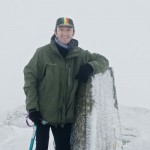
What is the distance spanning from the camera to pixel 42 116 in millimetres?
5473

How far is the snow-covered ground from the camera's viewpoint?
8.19 meters

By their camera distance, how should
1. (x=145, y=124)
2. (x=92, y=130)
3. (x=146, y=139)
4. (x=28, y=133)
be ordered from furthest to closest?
(x=145, y=124) < (x=28, y=133) < (x=146, y=139) < (x=92, y=130)

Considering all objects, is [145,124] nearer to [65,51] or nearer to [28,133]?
[28,133]

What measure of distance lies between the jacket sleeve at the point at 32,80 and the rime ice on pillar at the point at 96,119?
677 mm

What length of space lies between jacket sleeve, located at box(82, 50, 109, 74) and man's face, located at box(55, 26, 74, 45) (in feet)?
1.30

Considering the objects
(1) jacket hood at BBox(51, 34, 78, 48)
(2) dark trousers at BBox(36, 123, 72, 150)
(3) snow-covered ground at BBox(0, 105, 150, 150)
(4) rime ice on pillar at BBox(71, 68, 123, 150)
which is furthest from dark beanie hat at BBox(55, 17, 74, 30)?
(3) snow-covered ground at BBox(0, 105, 150, 150)

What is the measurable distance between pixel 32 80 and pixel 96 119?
41.9 inches

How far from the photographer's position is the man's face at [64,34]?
18.1ft

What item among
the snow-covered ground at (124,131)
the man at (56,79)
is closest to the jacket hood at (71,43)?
the man at (56,79)

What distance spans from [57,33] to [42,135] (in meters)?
1.53

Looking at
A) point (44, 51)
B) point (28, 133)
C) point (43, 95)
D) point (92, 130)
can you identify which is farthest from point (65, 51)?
point (28, 133)

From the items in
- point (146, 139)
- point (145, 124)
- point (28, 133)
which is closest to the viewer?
point (146, 139)

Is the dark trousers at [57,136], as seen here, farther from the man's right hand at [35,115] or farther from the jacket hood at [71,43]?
the jacket hood at [71,43]

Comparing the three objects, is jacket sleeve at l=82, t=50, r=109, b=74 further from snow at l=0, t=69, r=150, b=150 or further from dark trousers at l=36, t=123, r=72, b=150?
dark trousers at l=36, t=123, r=72, b=150
